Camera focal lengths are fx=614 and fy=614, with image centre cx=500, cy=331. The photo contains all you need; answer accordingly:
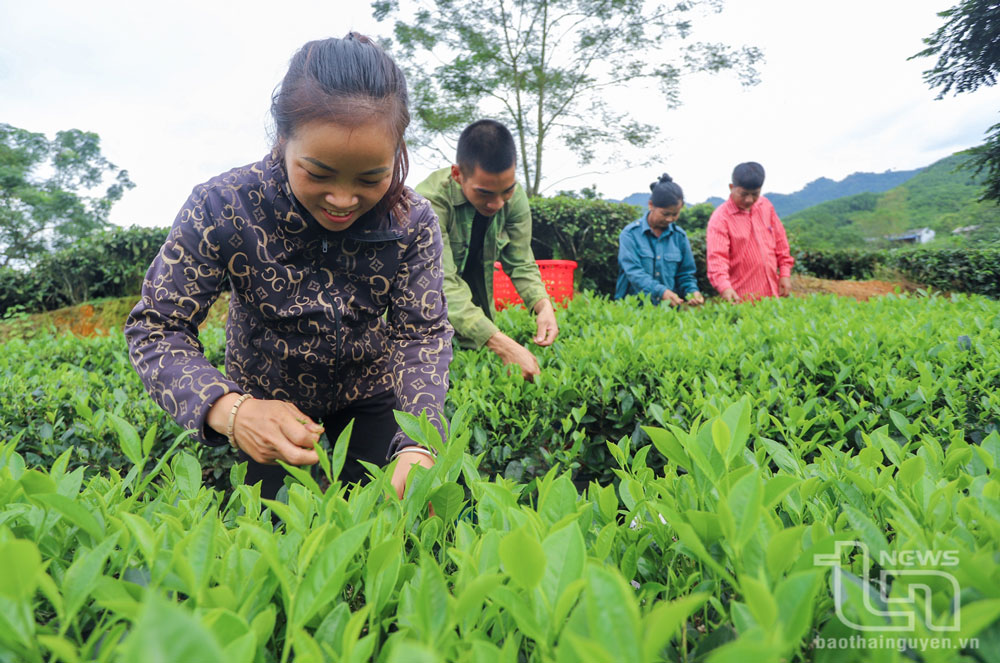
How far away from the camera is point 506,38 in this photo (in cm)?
1825

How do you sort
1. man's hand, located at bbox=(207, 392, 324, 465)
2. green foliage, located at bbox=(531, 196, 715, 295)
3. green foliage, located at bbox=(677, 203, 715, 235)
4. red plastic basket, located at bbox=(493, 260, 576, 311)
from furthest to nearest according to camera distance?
green foliage, located at bbox=(677, 203, 715, 235) → green foliage, located at bbox=(531, 196, 715, 295) → red plastic basket, located at bbox=(493, 260, 576, 311) → man's hand, located at bbox=(207, 392, 324, 465)

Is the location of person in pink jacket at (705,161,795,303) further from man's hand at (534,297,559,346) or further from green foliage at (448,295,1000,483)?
man's hand at (534,297,559,346)

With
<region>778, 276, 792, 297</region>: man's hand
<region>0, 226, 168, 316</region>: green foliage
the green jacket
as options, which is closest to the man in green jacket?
the green jacket

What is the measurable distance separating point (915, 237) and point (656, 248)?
9.70 m

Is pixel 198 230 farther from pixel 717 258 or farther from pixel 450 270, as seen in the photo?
pixel 717 258

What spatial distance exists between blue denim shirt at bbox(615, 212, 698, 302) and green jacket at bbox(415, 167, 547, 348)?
2251 millimetres

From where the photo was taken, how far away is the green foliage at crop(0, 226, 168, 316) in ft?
37.7

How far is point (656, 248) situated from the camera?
20.7ft

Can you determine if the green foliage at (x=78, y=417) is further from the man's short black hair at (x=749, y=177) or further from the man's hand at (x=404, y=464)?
the man's short black hair at (x=749, y=177)

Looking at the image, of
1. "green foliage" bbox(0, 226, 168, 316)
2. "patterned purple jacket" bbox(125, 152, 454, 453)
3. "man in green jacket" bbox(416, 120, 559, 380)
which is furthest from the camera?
"green foliage" bbox(0, 226, 168, 316)

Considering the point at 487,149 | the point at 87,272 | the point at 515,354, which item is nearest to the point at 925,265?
the point at 487,149

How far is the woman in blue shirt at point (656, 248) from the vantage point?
6121mm

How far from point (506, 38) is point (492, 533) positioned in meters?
19.6

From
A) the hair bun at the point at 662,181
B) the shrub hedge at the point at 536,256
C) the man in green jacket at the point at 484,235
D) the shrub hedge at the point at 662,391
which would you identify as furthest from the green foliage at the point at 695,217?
the man in green jacket at the point at 484,235
